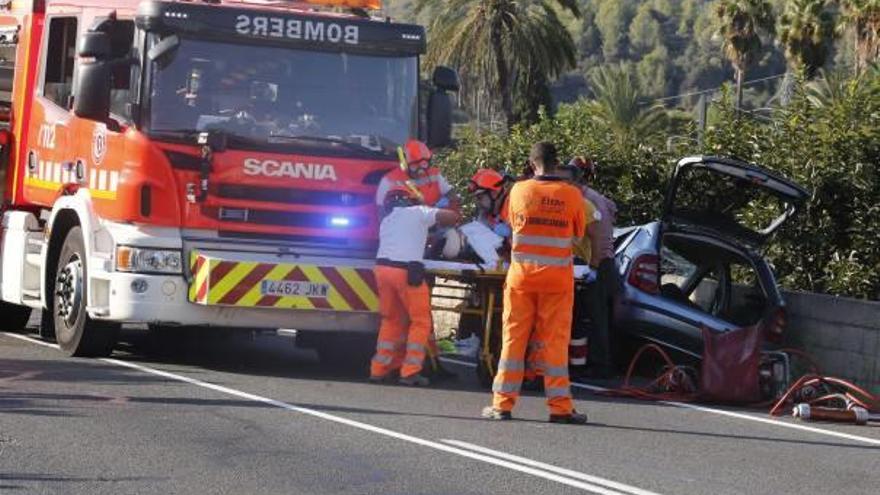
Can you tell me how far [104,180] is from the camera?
1262 cm

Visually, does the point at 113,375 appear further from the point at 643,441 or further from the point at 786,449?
the point at 786,449

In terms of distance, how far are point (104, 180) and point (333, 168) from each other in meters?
1.79

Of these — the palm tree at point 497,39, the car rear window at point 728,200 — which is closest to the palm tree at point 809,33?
the palm tree at point 497,39

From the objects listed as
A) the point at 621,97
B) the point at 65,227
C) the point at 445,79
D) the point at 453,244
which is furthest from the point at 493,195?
the point at 621,97

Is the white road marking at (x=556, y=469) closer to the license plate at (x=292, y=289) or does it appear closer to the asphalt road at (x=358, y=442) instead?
the asphalt road at (x=358, y=442)

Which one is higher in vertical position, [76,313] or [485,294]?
[485,294]

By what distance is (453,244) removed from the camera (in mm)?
12695

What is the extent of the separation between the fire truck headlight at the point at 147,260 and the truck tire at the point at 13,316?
12.8 ft

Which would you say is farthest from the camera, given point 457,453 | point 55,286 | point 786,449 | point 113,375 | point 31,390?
point 55,286

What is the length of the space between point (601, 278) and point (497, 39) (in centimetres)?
2473

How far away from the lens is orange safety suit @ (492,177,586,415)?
34.5 feet

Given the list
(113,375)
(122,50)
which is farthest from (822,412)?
(122,50)

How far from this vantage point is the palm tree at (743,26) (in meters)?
54.3

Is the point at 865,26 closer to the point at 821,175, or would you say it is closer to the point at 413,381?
the point at 821,175
